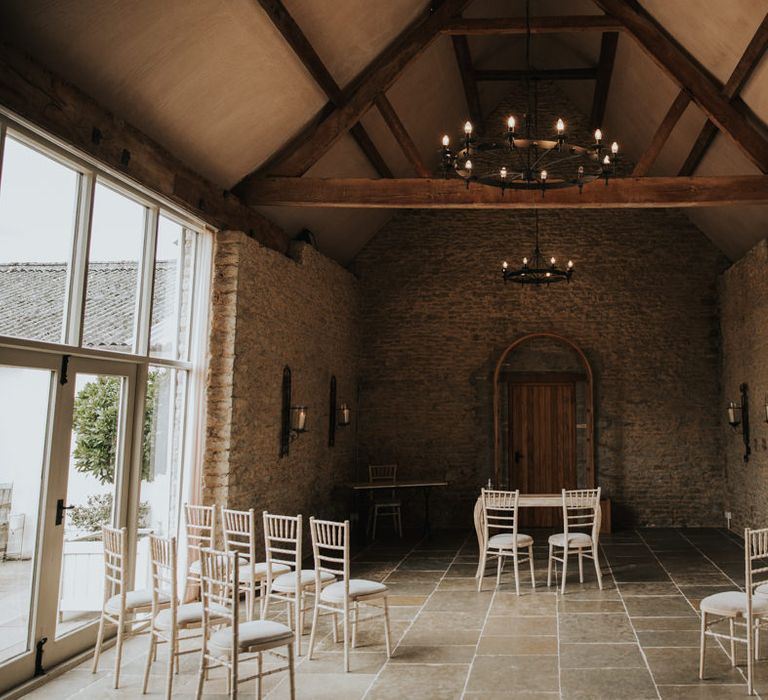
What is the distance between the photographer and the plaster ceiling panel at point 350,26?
586cm

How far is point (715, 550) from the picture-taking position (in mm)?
8242

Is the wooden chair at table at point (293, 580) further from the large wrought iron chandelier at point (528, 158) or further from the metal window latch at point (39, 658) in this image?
the large wrought iron chandelier at point (528, 158)

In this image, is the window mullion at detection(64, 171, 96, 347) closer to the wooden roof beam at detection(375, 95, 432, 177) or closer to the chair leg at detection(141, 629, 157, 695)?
the chair leg at detection(141, 629, 157, 695)

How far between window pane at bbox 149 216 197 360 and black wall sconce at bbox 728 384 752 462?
6986 mm

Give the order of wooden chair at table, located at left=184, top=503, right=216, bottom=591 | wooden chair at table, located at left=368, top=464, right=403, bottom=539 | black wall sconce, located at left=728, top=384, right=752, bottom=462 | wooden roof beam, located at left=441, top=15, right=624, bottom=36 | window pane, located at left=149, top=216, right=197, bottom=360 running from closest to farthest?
wooden chair at table, located at left=184, top=503, right=216, bottom=591 < window pane, located at left=149, top=216, right=197, bottom=360 < wooden roof beam, located at left=441, top=15, right=624, bottom=36 < black wall sconce, located at left=728, top=384, right=752, bottom=462 < wooden chair at table, located at left=368, top=464, right=403, bottom=539

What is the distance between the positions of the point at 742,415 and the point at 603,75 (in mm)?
4790

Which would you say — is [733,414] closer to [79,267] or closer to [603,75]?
[603,75]

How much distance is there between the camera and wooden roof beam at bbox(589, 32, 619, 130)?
8.43m

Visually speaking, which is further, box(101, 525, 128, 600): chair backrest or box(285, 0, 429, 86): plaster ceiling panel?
box(285, 0, 429, 86): plaster ceiling panel

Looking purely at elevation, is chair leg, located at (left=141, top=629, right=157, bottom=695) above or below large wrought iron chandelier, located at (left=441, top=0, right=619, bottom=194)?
below

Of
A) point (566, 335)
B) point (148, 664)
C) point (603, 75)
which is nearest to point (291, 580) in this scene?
point (148, 664)

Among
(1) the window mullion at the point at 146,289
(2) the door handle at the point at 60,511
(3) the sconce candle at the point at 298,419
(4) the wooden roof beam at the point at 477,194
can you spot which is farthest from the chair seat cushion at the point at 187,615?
(4) the wooden roof beam at the point at 477,194

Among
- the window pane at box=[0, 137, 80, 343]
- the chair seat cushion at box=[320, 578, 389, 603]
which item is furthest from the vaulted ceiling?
the chair seat cushion at box=[320, 578, 389, 603]

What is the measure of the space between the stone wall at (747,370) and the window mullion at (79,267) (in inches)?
287
